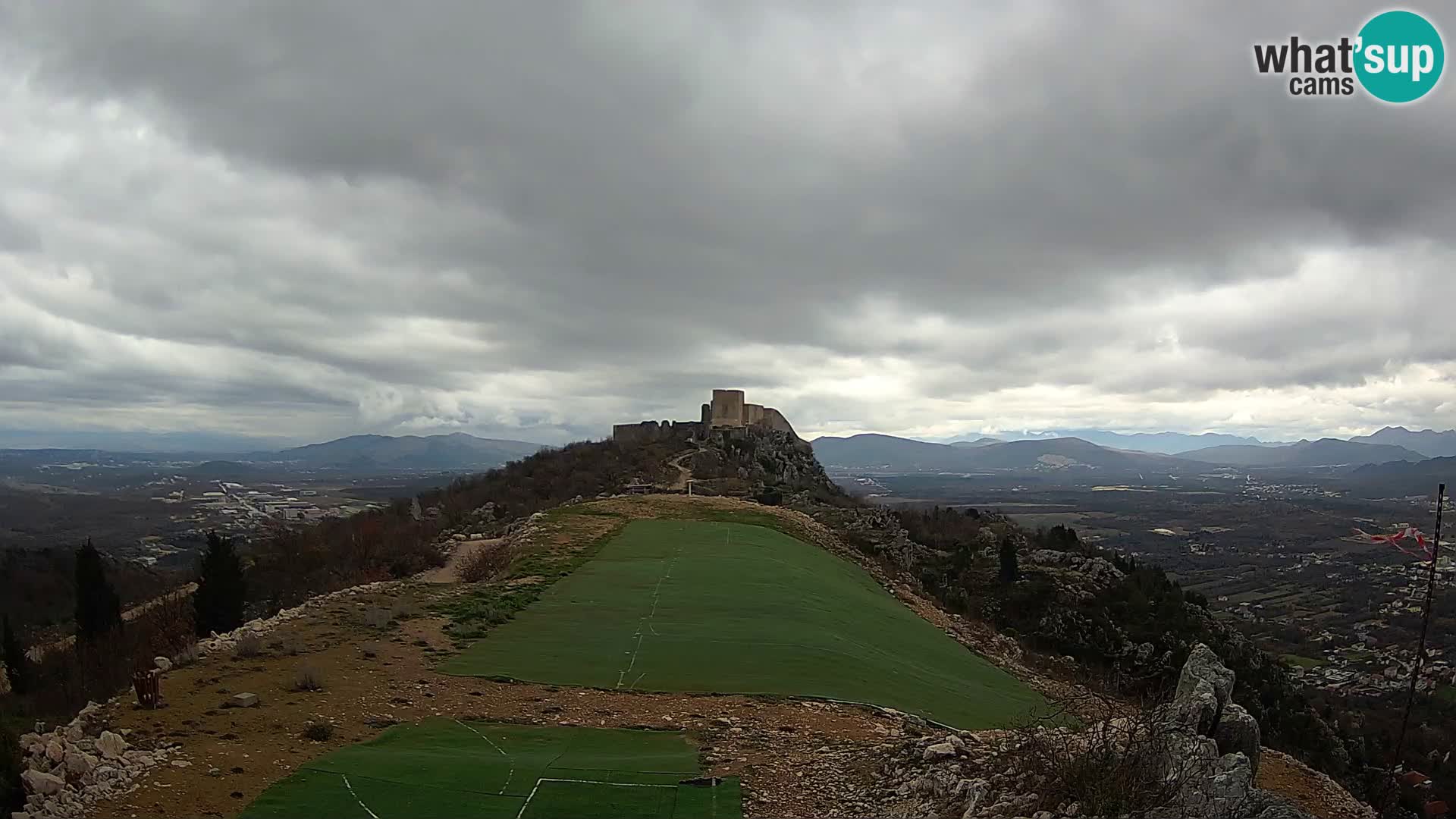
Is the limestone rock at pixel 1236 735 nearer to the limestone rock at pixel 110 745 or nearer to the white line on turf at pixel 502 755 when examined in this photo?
the white line on turf at pixel 502 755

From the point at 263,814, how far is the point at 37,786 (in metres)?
1.94

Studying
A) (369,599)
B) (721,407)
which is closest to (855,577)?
(369,599)

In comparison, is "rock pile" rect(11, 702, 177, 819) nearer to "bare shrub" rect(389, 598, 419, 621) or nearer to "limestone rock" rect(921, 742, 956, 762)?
"bare shrub" rect(389, 598, 419, 621)

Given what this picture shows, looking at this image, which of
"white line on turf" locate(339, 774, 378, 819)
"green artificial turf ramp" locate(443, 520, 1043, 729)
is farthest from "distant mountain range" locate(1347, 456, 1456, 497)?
"white line on turf" locate(339, 774, 378, 819)

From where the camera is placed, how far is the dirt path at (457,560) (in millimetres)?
24281

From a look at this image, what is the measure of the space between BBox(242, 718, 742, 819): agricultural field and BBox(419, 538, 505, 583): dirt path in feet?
45.0

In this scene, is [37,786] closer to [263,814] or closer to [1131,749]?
[263,814]

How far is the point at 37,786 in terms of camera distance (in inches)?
290

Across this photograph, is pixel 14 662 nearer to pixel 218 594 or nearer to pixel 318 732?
pixel 218 594

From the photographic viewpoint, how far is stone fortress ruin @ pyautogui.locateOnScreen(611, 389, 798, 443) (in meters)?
73.4

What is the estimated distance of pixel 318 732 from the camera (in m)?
9.85

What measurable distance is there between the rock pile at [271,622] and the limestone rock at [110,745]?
4.85 meters

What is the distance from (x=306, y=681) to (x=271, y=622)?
16.5 ft

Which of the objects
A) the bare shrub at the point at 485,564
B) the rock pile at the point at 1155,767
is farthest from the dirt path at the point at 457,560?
the rock pile at the point at 1155,767
